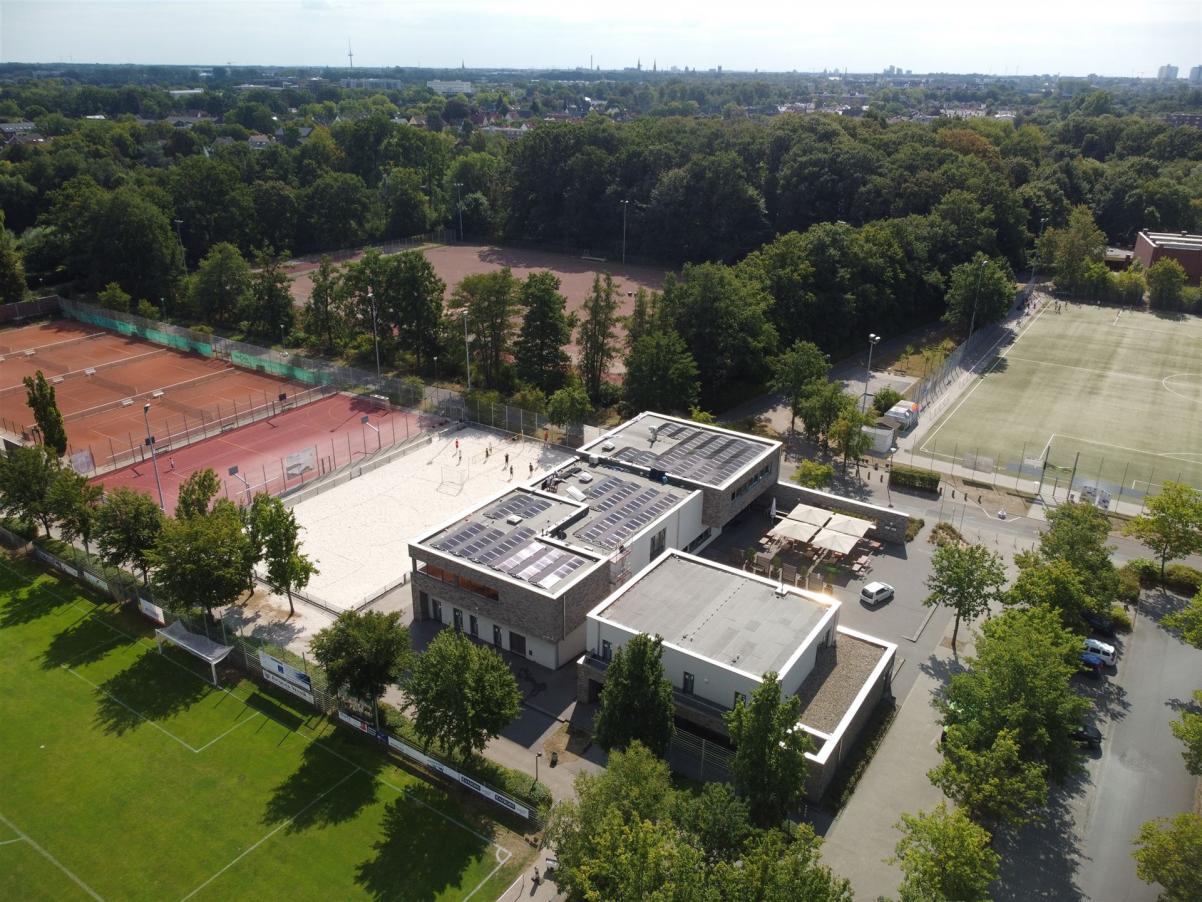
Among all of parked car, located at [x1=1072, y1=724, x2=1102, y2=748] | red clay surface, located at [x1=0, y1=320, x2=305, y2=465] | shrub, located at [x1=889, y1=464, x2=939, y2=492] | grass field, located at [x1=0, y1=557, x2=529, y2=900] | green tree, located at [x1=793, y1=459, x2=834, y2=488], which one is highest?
green tree, located at [x1=793, y1=459, x2=834, y2=488]

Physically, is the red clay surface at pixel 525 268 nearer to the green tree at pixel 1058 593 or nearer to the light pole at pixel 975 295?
the light pole at pixel 975 295

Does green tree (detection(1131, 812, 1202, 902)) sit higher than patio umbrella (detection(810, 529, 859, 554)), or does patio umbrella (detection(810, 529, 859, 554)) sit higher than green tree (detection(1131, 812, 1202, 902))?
green tree (detection(1131, 812, 1202, 902))

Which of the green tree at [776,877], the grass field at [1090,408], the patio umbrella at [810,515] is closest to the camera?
the green tree at [776,877]

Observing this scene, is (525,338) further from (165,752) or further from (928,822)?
Result: (928,822)

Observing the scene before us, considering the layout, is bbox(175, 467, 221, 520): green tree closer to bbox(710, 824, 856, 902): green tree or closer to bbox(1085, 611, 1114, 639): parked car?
bbox(710, 824, 856, 902): green tree

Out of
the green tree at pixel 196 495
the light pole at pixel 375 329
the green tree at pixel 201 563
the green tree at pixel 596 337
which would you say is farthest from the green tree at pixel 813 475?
the light pole at pixel 375 329

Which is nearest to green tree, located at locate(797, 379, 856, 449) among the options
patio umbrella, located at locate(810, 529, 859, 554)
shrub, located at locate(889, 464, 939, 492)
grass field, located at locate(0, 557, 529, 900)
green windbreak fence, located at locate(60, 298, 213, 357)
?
shrub, located at locate(889, 464, 939, 492)

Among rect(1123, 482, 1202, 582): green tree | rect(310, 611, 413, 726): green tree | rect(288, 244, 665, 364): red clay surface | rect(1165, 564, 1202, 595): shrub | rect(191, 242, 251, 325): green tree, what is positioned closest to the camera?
rect(310, 611, 413, 726): green tree
